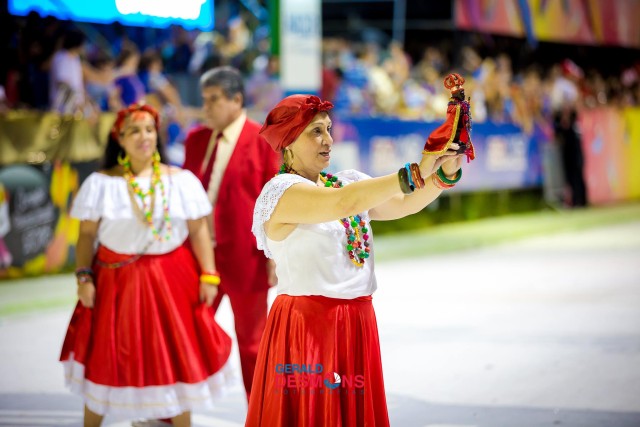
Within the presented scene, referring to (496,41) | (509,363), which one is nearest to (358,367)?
(509,363)

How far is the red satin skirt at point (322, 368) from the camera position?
3.86m

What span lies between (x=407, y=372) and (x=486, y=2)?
12.5m

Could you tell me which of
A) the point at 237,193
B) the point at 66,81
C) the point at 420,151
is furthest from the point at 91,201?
the point at 420,151

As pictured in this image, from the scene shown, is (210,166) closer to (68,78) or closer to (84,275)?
(84,275)

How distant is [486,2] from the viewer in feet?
61.0

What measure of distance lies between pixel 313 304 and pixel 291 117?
68 cm

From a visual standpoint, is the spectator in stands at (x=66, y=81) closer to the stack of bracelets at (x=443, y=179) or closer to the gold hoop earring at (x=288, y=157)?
the gold hoop earring at (x=288, y=157)

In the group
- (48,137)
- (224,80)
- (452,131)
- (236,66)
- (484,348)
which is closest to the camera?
(452,131)

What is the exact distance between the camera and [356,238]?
156 inches

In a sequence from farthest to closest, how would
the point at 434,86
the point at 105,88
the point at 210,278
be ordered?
the point at 434,86
the point at 105,88
the point at 210,278

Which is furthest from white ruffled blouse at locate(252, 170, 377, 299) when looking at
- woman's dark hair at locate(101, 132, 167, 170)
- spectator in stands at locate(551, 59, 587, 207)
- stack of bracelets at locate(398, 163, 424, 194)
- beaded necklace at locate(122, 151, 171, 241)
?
spectator in stands at locate(551, 59, 587, 207)

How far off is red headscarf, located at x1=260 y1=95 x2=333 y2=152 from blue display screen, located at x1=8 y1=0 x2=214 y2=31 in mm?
9422

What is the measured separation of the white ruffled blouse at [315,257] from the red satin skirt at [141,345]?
5.05 feet

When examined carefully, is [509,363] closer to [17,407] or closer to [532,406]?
[532,406]
